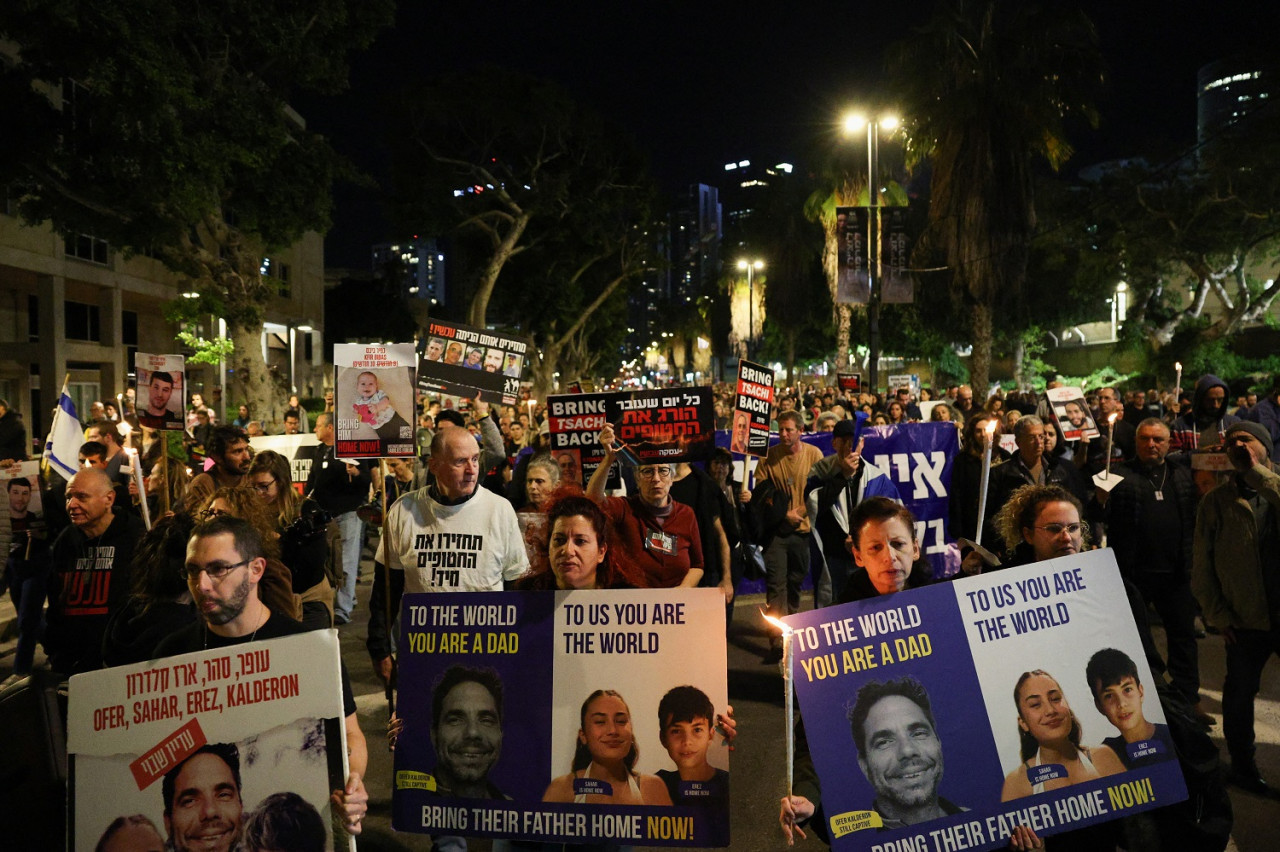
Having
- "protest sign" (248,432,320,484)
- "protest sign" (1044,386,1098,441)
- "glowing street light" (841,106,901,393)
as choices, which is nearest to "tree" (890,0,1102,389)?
"glowing street light" (841,106,901,393)

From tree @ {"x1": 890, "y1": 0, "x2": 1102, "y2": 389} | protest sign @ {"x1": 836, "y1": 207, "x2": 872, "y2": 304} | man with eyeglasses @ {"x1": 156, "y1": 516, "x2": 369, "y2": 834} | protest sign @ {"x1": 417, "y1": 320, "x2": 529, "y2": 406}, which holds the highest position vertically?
tree @ {"x1": 890, "y1": 0, "x2": 1102, "y2": 389}

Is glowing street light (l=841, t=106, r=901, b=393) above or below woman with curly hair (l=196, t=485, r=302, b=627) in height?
above

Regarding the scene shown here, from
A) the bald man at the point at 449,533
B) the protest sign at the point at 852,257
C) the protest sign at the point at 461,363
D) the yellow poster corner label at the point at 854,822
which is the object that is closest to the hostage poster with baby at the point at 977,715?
the yellow poster corner label at the point at 854,822

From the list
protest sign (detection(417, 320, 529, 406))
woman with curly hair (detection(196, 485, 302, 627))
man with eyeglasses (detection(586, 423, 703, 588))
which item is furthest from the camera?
protest sign (detection(417, 320, 529, 406))

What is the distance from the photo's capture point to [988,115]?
2159 centimetres

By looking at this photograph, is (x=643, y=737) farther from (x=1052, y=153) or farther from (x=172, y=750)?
(x=1052, y=153)

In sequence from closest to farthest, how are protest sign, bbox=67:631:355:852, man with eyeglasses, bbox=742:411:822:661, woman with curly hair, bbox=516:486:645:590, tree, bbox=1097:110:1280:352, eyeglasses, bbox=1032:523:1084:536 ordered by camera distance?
protest sign, bbox=67:631:355:852 → eyeglasses, bbox=1032:523:1084:536 → woman with curly hair, bbox=516:486:645:590 → man with eyeglasses, bbox=742:411:822:661 → tree, bbox=1097:110:1280:352

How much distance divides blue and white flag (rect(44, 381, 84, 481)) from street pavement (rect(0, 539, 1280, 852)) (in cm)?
186

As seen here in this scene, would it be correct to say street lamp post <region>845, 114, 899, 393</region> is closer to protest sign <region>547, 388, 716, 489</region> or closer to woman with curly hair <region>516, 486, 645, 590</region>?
protest sign <region>547, 388, 716, 489</region>

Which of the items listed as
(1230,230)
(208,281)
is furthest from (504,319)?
(1230,230)

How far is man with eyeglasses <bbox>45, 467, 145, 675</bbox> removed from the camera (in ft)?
15.3

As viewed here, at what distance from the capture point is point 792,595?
26.3ft

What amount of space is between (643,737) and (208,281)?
19260mm

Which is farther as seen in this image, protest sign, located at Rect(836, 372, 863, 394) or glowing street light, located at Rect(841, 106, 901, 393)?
protest sign, located at Rect(836, 372, 863, 394)
